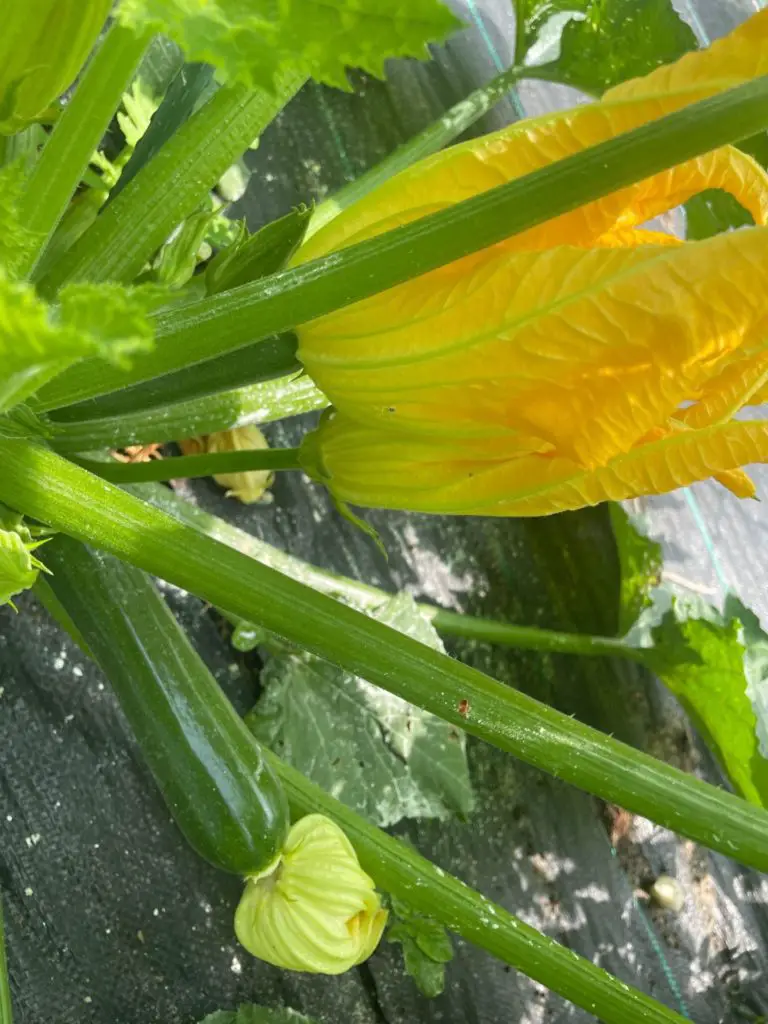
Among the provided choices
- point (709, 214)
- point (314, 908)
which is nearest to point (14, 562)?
point (314, 908)

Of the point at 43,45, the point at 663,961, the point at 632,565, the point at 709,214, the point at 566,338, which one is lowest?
the point at 663,961

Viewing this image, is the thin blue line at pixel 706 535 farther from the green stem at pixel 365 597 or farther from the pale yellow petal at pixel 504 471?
the pale yellow petal at pixel 504 471

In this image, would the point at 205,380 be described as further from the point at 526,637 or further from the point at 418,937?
the point at 526,637

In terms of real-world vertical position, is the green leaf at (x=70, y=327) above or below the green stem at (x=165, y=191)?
above

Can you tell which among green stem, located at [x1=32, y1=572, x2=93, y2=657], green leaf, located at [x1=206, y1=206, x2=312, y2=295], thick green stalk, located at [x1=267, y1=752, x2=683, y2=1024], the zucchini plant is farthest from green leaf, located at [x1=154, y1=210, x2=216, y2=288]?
thick green stalk, located at [x1=267, y1=752, x2=683, y2=1024]

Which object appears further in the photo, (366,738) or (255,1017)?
(366,738)

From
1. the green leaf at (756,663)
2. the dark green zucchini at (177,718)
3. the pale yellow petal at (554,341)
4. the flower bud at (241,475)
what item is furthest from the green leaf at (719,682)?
the pale yellow petal at (554,341)
